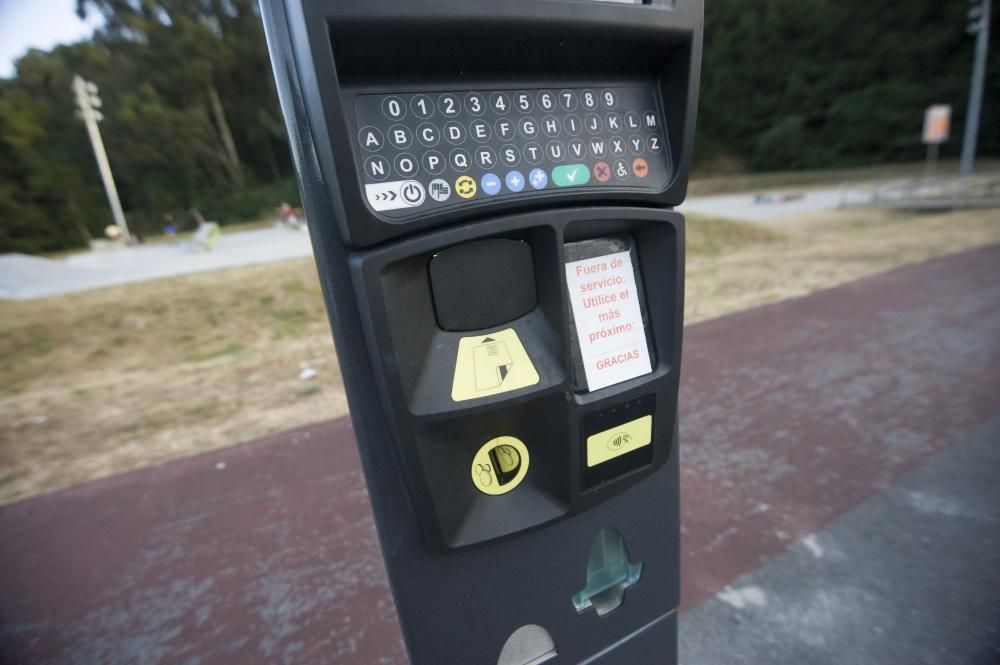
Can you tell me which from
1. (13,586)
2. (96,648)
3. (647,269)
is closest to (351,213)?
(647,269)

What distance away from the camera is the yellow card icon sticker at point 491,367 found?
2.39ft

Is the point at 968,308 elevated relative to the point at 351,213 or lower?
lower

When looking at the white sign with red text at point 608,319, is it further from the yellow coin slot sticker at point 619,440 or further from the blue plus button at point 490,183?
the blue plus button at point 490,183

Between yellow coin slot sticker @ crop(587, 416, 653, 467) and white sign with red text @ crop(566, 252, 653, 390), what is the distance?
8 centimetres

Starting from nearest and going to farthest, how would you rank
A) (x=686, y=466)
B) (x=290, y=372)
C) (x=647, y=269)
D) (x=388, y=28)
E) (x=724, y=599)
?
1. (x=388, y=28)
2. (x=647, y=269)
3. (x=724, y=599)
4. (x=686, y=466)
5. (x=290, y=372)

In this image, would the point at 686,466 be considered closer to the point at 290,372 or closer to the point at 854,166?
the point at 290,372

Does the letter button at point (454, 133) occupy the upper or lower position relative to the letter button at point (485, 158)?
upper

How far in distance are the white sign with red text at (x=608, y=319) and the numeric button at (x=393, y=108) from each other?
0.32 meters

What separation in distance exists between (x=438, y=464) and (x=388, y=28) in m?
0.54

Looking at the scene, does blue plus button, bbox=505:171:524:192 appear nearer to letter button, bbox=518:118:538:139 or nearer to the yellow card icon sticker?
letter button, bbox=518:118:538:139

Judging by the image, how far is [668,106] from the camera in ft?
2.71

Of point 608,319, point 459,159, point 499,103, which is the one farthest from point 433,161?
point 608,319

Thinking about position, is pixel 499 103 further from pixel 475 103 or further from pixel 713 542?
pixel 713 542

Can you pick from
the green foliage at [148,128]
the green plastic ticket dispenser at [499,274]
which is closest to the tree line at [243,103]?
the green foliage at [148,128]
